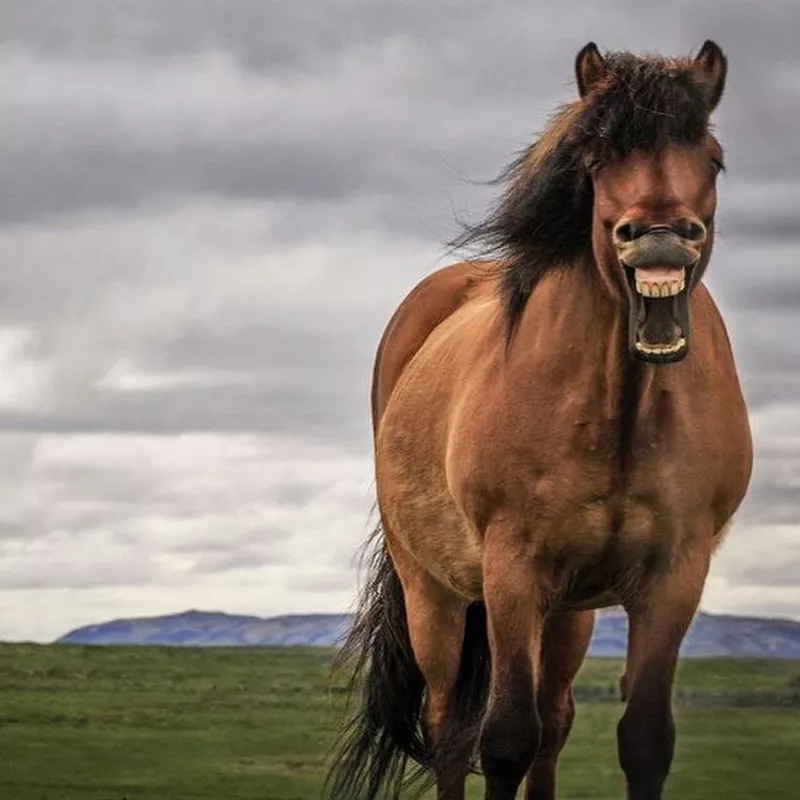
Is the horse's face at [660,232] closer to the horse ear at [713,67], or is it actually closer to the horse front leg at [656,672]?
the horse ear at [713,67]

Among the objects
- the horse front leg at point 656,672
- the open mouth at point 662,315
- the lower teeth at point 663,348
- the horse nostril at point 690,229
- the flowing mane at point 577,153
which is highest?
the flowing mane at point 577,153

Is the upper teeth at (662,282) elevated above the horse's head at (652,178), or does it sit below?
below

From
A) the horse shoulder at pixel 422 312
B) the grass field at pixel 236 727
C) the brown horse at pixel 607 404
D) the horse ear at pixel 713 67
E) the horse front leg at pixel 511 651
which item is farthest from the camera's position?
the grass field at pixel 236 727

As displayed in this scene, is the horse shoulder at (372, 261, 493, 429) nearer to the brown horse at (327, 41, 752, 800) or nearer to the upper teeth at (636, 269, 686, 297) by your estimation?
the brown horse at (327, 41, 752, 800)

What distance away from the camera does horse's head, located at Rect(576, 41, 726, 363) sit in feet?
21.9

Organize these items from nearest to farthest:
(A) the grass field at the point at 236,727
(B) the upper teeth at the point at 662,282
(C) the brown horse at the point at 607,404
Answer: (B) the upper teeth at the point at 662,282
(C) the brown horse at the point at 607,404
(A) the grass field at the point at 236,727

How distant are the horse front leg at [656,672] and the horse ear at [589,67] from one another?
1863 mm

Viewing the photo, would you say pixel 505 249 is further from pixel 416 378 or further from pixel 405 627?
pixel 405 627

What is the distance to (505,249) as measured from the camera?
27.0 ft

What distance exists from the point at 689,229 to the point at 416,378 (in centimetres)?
318

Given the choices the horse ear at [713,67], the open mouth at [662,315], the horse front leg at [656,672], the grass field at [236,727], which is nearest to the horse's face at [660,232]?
the open mouth at [662,315]

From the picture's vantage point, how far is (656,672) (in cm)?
756

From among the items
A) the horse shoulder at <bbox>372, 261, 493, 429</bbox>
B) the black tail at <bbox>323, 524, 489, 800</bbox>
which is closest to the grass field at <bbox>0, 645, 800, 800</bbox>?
the black tail at <bbox>323, 524, 489, 800</bbox>

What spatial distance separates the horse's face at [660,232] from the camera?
6656 millimetres
